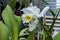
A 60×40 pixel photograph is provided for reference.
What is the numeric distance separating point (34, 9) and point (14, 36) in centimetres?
9

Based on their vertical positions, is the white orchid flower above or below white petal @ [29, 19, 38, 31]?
above

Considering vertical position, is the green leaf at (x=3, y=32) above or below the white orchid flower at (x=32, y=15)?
below

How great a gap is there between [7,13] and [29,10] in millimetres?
60

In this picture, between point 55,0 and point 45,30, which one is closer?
point 45,30

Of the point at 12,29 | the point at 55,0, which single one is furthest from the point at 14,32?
the point at 55,0

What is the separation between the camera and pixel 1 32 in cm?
39

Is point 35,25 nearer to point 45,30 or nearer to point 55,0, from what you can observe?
point 45,30

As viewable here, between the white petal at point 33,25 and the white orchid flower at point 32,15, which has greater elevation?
the white orchid flower at point 32,15

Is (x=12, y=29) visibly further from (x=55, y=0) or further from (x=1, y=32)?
(x=55, y=0)

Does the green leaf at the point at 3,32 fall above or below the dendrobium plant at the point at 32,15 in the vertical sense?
below

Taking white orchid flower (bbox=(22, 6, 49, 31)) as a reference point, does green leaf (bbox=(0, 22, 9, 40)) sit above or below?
below

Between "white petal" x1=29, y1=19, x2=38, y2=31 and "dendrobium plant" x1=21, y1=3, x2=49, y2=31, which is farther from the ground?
"dendrobium plant" x1=21, y1=3, x2=49, y2=31

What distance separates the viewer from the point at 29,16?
1.41 ft

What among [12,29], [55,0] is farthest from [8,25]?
[55,0]
